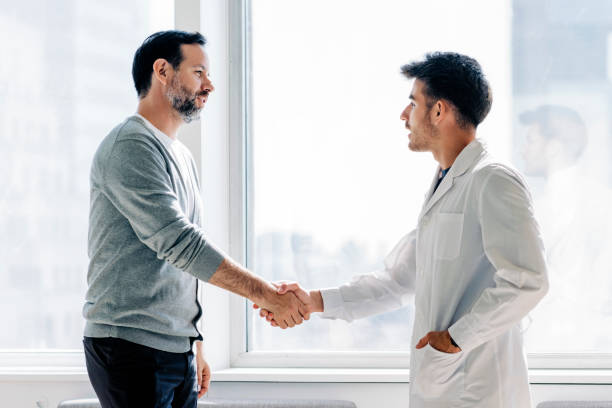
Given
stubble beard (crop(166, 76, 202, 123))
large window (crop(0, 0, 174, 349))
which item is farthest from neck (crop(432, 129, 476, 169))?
large window (crop(0, 0, 174, 349))

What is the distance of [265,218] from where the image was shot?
2.55 meters

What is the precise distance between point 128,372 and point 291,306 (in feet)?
2.13

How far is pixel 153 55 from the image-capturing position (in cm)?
188

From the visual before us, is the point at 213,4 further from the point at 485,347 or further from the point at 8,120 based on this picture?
the point at 485,347

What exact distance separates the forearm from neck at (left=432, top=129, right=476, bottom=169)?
0.65m

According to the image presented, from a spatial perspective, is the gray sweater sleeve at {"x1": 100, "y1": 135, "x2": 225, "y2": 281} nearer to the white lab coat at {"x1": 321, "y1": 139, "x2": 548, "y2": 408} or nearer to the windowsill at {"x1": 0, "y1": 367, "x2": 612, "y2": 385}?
the white lab coat at {"x1": 321, "y1": 139, "x2": 548, "y2": 408}

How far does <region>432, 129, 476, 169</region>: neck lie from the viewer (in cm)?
172

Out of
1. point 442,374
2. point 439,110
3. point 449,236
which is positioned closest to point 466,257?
point 449,236

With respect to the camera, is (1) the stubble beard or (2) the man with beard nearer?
(2) the man with beard

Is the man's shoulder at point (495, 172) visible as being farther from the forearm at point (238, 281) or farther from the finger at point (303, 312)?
the finger at point (303, 312)

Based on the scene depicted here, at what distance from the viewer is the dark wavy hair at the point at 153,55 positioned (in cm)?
188

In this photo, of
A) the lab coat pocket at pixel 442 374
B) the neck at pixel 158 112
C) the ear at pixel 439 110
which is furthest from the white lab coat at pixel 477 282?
the neck at pixel 158 112

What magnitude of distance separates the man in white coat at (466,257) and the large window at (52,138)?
141 centimetres

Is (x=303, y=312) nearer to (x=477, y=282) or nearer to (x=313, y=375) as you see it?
(x=313, y=375)
